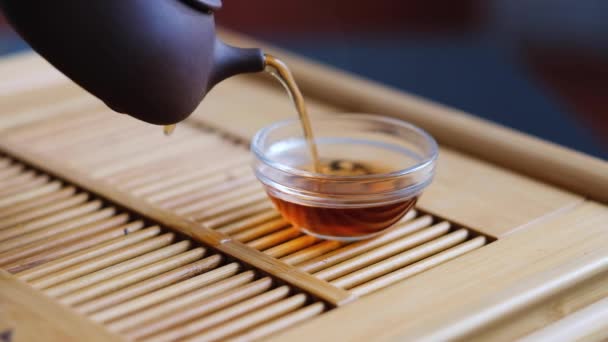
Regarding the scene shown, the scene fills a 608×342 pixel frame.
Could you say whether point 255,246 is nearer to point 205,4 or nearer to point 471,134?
point 205,4

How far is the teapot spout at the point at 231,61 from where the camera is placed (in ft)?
2.31

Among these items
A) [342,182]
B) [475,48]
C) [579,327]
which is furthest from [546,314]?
[475,48]

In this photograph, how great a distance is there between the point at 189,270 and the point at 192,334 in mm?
89

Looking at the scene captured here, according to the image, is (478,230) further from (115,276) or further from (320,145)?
(115,276)

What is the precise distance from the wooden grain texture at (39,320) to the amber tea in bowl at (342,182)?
0.65 feet

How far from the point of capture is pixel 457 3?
2426 mm

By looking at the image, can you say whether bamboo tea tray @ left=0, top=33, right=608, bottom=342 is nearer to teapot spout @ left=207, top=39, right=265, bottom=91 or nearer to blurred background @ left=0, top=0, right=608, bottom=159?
teapot spout @ left=207, top=39, right=265, bottom=91

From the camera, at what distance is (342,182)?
696mm

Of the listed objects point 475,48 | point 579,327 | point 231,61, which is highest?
point 231,61

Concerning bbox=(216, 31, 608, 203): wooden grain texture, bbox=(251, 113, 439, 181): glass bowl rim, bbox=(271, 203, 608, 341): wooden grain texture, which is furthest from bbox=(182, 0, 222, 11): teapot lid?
bbox=(216, 31, 608, 203): wooden grain texture

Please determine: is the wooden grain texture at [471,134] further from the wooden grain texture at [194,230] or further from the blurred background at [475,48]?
the blurred background at [475,48]

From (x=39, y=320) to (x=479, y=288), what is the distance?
0.30m

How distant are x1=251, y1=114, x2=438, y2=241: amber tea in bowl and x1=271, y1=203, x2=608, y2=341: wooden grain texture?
0.23ft

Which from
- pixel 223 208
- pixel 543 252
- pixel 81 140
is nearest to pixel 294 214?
pixel 223 208
